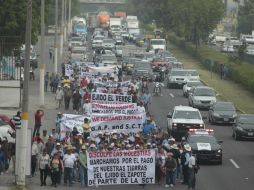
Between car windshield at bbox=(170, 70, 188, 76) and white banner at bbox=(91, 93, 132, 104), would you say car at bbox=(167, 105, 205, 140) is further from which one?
car windshield at bbox=(170, 70, 188, 76)

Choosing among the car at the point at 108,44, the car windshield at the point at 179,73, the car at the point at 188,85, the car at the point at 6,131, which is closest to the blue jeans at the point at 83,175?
the car at the point at 6,131

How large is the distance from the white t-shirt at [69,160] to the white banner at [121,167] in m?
0.53

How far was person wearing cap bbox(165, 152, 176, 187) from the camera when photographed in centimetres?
3099

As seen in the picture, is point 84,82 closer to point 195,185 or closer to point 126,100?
point 126,100

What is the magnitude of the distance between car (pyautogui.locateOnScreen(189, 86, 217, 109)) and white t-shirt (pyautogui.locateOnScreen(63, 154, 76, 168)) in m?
27.6

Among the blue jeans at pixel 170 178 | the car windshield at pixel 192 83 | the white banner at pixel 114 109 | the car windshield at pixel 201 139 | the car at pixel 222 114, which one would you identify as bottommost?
the car windshield at pixel 192 83

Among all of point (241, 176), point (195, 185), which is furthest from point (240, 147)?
point (195, 185)

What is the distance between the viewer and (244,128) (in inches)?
1774

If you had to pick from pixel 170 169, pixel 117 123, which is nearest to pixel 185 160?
pixel 170 169

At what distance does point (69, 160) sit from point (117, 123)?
270 inches

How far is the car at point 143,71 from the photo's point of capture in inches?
2940

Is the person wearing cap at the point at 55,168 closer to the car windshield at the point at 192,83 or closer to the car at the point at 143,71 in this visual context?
the car windshield at the point at 192,83

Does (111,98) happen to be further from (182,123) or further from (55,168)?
(55,168)

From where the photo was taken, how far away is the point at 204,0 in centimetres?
10981
